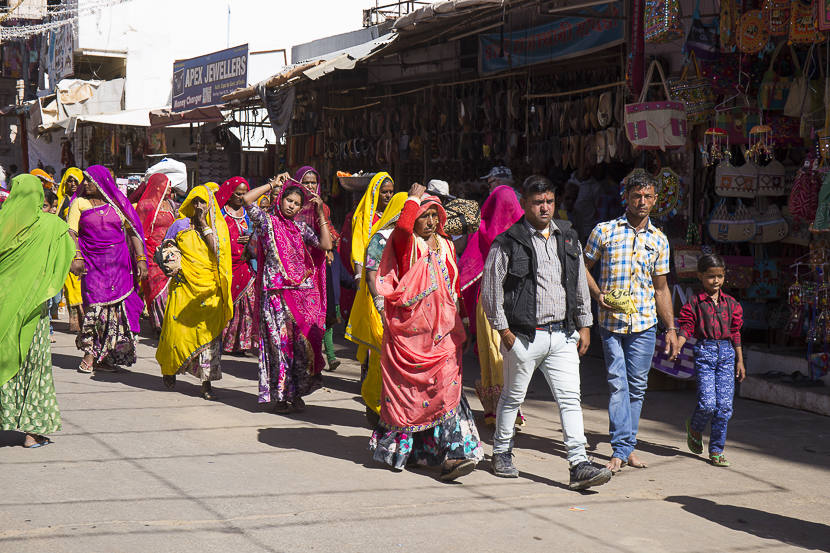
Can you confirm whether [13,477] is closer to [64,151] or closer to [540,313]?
[540,313]

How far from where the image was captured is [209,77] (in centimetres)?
1808

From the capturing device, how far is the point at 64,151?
24781 mm

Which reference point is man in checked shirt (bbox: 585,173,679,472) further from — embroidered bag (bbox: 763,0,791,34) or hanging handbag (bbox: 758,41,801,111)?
hanging handbag (bbox: 758,41,801,111)

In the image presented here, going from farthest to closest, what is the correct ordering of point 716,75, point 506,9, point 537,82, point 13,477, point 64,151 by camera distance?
point 64,151
point 537,82
point 506,9
point 716,75
point 13,477

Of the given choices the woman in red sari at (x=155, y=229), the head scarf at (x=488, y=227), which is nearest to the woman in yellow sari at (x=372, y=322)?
the head scarf at (x=488, y=227)

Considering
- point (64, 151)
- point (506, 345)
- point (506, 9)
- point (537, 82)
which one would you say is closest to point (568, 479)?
point (506, 345)

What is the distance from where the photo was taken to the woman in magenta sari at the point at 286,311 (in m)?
6.60

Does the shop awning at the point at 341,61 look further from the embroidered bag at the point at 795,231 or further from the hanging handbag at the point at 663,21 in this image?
the embroidered bag at the point at 795,231

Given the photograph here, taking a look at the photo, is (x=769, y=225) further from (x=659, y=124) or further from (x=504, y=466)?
(x=504, y=466)

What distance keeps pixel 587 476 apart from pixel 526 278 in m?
1.08

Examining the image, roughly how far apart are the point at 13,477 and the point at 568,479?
2988 millimetres

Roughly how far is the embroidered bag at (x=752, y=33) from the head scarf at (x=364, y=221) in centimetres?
311

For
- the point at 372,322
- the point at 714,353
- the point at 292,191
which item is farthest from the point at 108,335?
the point at 714,353

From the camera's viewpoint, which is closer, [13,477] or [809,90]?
[13,477]
